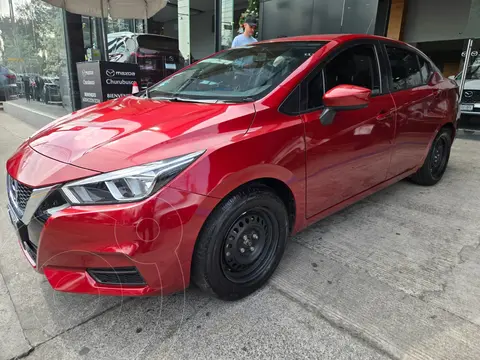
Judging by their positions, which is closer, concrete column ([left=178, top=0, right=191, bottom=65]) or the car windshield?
the car windshield

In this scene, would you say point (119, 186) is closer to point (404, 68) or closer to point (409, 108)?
point (409, 108)

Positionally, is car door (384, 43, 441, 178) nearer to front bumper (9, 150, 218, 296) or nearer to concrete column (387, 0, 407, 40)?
front bumper (9, 150, 218, 296)

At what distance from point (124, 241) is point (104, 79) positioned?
Answer: 4754 mm

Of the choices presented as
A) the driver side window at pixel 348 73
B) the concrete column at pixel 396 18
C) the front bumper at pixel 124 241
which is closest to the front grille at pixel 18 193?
the front bumper at pixel 124 241

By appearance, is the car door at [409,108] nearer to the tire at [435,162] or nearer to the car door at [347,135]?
the car door at [347,135]

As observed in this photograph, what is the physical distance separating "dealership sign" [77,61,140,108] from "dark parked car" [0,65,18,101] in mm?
7402

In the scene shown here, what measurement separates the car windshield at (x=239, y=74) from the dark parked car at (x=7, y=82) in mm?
11271

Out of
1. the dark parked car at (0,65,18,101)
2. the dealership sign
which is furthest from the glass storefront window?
the dealership sign

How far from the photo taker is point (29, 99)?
9883 mm

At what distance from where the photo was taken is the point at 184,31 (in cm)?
1096

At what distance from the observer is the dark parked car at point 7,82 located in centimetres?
1164

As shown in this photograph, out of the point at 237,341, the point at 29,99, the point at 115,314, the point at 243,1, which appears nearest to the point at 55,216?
the point at 115,314

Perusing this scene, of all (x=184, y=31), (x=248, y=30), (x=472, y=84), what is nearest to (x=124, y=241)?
(x=248, y=30)

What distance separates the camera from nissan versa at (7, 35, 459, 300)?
1.61 m
